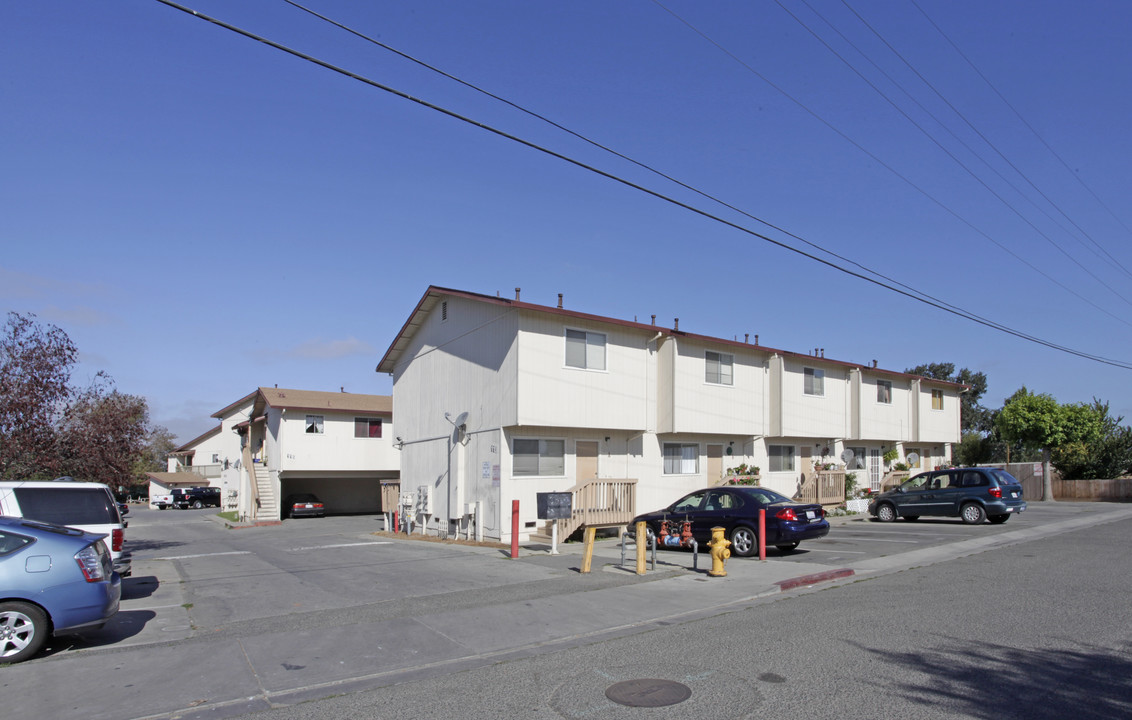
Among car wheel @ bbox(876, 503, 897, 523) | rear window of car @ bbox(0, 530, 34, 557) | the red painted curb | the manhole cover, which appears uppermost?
rear window of car @ bbox(0, 530, 34, 557)

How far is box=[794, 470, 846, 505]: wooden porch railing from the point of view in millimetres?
27516

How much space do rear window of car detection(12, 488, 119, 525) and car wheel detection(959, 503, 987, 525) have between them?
21.7 meters

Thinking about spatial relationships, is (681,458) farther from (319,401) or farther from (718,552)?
(319,401)

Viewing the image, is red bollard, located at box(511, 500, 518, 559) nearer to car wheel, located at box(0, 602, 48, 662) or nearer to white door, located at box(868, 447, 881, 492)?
car wheel, located at box(0, 602, 48, 662)

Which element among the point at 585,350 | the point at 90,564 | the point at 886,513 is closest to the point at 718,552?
the point at 585,350

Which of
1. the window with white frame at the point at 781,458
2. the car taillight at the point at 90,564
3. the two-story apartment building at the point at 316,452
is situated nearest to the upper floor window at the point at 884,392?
the window with white frame at the point at 781,458

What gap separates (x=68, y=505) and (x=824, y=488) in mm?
23676

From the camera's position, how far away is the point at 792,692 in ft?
20.7

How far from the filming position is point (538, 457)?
2028 cm

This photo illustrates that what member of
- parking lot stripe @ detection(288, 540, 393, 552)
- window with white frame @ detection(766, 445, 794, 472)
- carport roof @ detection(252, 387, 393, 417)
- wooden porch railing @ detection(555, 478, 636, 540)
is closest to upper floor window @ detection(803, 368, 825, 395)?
window with white frame @ detection(766, 445, 794, 472)

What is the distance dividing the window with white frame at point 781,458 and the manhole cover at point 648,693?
830 inches

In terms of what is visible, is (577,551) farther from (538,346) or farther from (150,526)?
(150,526)

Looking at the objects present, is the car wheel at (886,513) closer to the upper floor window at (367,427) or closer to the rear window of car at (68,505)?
the rear window of car at (68,505)

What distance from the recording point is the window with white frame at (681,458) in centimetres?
2331
